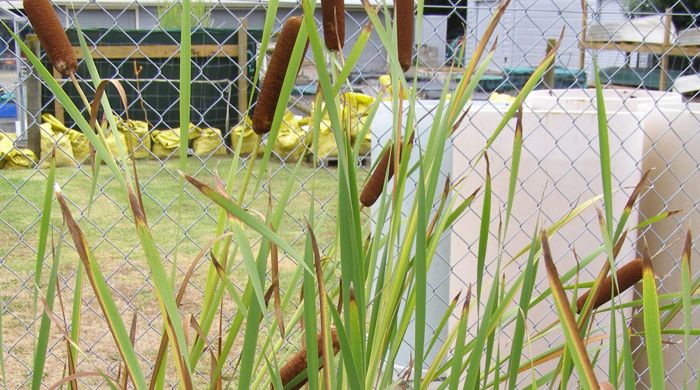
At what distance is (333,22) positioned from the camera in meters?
0.88

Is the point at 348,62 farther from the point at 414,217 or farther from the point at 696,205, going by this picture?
the point at 696,205

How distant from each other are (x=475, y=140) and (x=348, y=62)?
59.8 inches

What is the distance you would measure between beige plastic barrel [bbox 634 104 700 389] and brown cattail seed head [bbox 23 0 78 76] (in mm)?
1890

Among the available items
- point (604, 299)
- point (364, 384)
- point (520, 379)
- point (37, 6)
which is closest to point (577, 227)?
point (520, 379)

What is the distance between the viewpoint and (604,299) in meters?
0.97

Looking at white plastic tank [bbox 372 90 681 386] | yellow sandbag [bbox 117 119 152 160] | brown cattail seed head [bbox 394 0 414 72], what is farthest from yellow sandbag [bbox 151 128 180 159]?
brown cattail seed head [bbox 394 0 414 72]

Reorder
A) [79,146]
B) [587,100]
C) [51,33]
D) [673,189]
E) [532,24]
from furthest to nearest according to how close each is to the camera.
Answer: [79,146]
[532,24]
[587,100]
[673,189]
[51,33]

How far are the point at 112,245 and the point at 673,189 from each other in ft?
5.98

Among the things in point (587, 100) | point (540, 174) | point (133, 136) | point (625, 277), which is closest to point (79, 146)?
point (133, 136)

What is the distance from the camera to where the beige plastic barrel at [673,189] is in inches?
96.5

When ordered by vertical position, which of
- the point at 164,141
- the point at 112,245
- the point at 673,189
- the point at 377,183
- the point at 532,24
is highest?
the point at 164,141

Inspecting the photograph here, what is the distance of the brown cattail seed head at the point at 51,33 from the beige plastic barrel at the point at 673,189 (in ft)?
6.20

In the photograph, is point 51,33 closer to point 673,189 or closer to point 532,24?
point 673,189

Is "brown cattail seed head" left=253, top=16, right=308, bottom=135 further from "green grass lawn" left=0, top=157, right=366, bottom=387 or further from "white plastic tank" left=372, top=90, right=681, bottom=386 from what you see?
"white plastic tank" left=372, top=90, right=681, bottom=386
